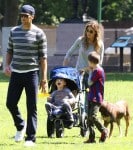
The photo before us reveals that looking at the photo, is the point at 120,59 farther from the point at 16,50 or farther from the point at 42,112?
the point at 16,50

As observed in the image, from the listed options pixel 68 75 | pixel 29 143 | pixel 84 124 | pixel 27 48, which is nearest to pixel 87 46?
Answer: pixel 68 75

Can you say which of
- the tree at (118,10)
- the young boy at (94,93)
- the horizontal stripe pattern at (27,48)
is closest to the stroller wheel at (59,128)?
the young boy at (94,93)

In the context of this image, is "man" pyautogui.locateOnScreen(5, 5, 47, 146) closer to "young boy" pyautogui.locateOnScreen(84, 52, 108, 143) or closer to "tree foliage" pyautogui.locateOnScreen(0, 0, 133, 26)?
"young boy" pyautogui.locateOnScreen(84, 52, 108, 143)

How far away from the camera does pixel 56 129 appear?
1139cm

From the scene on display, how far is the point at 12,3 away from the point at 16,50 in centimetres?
2710

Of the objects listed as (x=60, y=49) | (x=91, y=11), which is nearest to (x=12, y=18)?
(x=60, y=49)

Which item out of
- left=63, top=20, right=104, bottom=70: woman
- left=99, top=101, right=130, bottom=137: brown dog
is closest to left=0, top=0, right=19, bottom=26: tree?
left=63, top=20, right=104, bottom=70: woman

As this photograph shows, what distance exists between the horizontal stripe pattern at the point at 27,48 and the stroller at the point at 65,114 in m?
1.36

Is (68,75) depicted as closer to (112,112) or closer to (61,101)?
(61,101)

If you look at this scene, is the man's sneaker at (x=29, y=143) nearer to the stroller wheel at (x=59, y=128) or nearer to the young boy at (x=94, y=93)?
the young boy at (x=94, y=93)

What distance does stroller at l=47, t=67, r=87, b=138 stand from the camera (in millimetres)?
11320

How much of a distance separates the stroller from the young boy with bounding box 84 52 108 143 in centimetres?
89

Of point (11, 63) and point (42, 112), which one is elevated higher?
point (11, 63)

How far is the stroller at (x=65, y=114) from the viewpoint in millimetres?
11320
